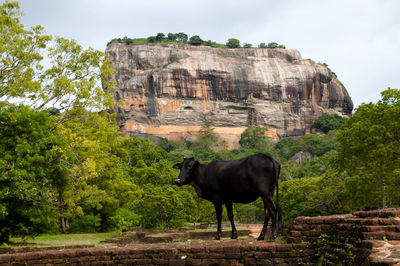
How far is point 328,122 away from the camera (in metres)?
95.9

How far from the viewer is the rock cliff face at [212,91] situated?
9375 cm

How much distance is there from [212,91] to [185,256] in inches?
3551

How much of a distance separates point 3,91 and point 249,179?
12.3m

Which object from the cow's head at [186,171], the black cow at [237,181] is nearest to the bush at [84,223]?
the cow's head at [186,171]

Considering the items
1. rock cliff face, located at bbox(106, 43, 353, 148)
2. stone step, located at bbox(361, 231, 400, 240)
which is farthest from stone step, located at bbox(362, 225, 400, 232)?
rock cliff face, located at bbox(106, 43, 353, 148)

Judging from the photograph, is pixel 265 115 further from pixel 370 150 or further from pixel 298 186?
pixel 370 150

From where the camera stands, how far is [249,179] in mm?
8961

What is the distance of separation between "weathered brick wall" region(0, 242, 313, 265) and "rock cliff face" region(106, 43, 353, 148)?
8492 centimetres

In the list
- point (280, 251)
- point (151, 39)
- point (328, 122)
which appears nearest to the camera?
point (280, 251)

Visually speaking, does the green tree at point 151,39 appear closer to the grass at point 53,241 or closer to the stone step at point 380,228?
the grass at point 53,241

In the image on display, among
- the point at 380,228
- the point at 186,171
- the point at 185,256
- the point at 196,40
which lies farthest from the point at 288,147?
the point at 380,228

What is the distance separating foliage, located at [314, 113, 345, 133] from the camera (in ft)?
313

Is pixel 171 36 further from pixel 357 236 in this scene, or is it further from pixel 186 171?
pixel 357 236

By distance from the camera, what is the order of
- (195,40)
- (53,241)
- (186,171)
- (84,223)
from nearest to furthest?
(186,171) < (53,241) < (84,223) < (195,40)
